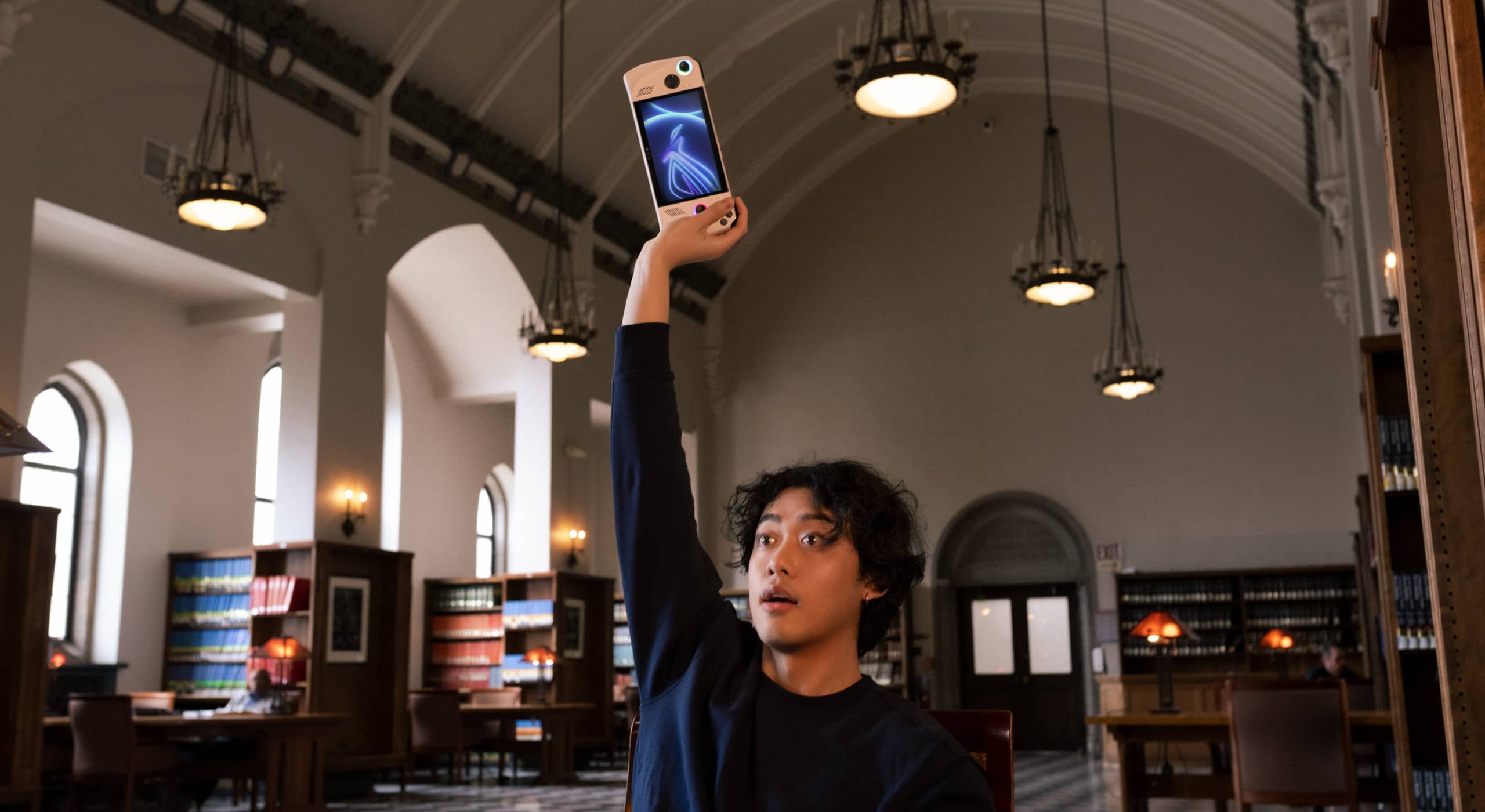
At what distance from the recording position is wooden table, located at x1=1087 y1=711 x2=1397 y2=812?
18.4 ft

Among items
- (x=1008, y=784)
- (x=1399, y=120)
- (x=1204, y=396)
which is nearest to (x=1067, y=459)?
(x=1204, y=396)

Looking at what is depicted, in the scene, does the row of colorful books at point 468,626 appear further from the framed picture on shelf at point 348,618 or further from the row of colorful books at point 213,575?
the row of colorful books at point 213,575

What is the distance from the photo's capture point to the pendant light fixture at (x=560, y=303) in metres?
11.4

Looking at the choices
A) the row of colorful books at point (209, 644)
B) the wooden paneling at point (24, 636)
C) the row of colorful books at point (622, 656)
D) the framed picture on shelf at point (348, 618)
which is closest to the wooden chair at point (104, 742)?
the wooden paneling at point (24, 636)

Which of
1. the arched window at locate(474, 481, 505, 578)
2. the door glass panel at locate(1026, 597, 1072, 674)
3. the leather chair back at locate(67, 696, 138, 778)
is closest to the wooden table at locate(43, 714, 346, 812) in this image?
the leather chair back at locate(67, 696, 138, 778)

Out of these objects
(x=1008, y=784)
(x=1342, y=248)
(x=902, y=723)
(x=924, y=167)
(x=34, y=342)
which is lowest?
(x=1008, y=784)

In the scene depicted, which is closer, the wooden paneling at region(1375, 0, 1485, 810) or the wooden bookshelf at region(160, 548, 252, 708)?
the wooden paneling at region(1375, 0, 1485, 810)

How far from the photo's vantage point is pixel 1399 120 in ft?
10.1

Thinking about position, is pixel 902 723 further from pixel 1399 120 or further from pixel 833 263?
pixel 833 263

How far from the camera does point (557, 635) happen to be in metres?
13.2

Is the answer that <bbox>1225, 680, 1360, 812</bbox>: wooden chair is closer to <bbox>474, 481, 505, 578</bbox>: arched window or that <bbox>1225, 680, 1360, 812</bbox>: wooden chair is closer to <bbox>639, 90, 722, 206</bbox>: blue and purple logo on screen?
<bbox>639, 90, 722, 206</bbox>: blue and purple logo on screen

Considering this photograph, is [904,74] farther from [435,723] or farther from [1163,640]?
[435,723]

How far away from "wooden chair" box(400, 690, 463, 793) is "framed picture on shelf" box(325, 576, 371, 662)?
25.7 inches

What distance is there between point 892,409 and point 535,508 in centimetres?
546
